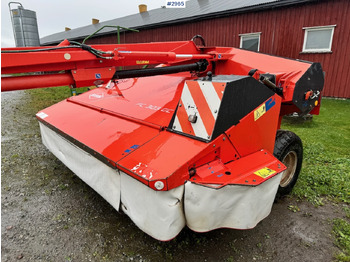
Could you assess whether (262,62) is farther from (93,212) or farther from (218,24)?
(218,24)

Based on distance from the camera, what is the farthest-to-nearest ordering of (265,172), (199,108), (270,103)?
(270,103) → (199,108) → (265,172)

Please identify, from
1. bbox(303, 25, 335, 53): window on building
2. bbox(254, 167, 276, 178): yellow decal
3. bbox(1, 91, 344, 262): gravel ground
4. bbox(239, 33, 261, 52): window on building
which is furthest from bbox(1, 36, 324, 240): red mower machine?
bbox(239, 33, 261, 52): window on building

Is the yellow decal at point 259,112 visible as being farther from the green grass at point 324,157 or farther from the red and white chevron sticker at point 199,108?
the green grass at point 324,157

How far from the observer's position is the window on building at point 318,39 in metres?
7.69

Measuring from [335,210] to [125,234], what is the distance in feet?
6.75

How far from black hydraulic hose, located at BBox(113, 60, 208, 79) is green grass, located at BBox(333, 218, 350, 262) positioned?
2026 mm

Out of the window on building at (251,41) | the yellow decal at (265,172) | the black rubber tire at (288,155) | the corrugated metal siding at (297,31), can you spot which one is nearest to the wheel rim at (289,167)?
the black rubber tire at (288,155)

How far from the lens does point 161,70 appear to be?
2.62 meters

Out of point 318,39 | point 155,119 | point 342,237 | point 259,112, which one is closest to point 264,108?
point 259,112

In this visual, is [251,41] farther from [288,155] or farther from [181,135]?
[181,135]

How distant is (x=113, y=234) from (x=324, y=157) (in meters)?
3.09

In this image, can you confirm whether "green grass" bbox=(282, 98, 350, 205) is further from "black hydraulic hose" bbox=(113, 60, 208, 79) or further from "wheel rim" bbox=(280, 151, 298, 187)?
"black hydraulic hose" bbox=(113, 60, 208, 79)

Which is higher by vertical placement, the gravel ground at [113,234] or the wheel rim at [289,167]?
the wheel rim at [289,167]

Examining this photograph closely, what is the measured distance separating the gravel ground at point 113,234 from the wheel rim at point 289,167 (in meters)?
0.22
